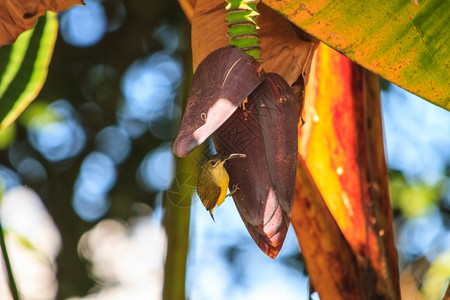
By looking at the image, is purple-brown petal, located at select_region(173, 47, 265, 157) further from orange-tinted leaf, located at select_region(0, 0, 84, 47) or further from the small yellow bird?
orange-tinted leaf, located at select_region(0, 0, 84, 47)

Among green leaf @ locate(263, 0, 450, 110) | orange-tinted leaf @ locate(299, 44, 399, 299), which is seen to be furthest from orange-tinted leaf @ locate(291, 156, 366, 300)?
green leaf @ locate(263, 0, 450, 110)

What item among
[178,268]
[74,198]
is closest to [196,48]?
[178,268]

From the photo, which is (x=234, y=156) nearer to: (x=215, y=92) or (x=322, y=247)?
(x=215, y=92)

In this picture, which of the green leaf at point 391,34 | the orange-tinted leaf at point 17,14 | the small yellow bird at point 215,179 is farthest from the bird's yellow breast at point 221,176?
the orange-tinted leaf at point 17,14

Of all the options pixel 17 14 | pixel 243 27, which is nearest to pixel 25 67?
pixel 17 14

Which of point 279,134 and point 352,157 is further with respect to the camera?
point 352,157
